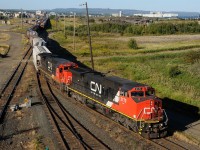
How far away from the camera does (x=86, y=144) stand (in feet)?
63.3

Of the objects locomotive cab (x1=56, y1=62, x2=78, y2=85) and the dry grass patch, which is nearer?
the dry grass patch

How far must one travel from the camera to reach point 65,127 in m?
22.3

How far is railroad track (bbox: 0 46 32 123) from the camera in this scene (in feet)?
89.9

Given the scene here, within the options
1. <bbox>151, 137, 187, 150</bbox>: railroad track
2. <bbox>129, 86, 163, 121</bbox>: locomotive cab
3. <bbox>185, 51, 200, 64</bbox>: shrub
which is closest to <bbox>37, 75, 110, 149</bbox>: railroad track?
<bbox>129, 86, 163, 121</bbox>: locomotive cab

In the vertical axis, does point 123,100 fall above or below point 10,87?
above

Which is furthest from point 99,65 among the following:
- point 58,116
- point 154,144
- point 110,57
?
point 154,144

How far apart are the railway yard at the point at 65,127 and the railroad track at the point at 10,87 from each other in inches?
3.6

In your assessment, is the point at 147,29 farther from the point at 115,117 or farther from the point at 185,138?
the point at 185,138

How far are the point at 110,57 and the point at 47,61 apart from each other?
25021mm

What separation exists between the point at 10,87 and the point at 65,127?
49.6 feet

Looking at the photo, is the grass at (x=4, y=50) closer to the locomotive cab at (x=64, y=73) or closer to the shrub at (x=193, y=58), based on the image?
the locomotive cab at (x=64, y=73)

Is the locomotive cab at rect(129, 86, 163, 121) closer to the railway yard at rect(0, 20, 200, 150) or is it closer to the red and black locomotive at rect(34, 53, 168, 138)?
the red and black locomotive at rect(34, 53, 168, 138)

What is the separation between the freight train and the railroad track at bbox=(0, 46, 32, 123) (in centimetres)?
617

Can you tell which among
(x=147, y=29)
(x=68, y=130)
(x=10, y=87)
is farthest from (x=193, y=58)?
(x=147, y=29)
